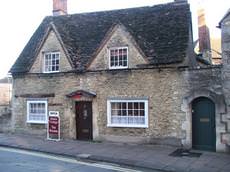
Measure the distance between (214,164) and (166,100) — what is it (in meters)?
4.54

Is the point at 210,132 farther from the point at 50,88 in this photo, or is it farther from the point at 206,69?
the point at 50,88

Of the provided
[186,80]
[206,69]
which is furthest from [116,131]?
[206,69]

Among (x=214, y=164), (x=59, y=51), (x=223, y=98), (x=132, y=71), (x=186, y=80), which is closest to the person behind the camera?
(x=214, y=164)

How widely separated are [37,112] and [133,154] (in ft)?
27.0

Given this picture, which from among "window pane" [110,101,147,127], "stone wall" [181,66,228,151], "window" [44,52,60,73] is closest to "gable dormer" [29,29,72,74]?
"window" [44,52,60,73]

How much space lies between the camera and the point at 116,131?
1775cm

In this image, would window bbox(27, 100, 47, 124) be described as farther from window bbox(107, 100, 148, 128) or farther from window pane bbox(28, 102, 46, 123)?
window bbox(107, 100, 148, 128)

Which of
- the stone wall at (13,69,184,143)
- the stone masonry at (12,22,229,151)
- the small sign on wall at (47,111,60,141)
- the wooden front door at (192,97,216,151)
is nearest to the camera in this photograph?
the wooden front door at (192,97,216,151)

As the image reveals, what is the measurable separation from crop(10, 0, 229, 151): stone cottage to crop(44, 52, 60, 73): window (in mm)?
62

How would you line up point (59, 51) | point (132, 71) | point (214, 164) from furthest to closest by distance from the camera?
point (59, 51)
point (132, 71)
point (214, 164)

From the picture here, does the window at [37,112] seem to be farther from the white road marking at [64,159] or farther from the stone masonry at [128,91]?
the white road marking at [64,159]

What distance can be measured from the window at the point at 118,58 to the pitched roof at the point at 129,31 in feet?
3.26

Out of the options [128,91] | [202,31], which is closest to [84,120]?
[128,91]

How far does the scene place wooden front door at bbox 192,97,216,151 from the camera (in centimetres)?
1560
